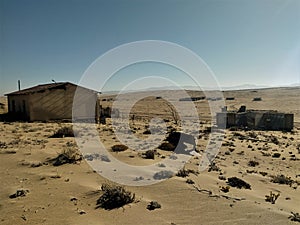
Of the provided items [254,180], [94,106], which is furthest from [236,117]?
[254,180]

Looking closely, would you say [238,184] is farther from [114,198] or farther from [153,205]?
[114,198]

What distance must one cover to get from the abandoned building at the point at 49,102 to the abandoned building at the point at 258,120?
12.6m

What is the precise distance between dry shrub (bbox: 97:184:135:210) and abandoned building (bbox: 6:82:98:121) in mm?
22322

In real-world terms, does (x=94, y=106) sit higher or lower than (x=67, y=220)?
higher

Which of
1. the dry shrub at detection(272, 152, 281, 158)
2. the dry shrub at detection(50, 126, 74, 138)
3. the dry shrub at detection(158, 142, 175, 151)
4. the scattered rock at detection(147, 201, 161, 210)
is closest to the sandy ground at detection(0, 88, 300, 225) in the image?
the scattered rock at detection(147, 201, 161, 210)

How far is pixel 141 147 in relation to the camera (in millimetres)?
14539

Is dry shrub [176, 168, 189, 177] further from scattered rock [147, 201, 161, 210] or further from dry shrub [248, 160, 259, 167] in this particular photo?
dry shrub [248, 160, 259, 167]

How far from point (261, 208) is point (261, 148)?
11535 mm

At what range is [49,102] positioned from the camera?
27828 mm

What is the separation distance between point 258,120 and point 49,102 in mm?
19532

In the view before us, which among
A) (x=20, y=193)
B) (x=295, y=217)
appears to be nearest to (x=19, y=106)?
(x=20, y=193)

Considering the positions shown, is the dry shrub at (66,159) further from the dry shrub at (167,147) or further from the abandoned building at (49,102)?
the abandoned building at (49,102)

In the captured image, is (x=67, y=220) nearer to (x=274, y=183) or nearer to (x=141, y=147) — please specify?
(x=274, y=183)

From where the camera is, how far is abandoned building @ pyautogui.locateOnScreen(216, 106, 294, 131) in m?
Result: 27.1
